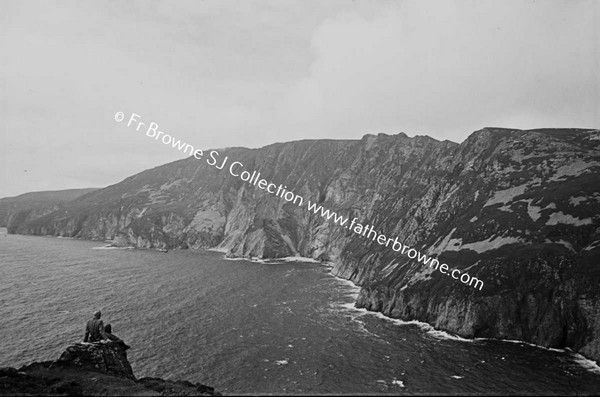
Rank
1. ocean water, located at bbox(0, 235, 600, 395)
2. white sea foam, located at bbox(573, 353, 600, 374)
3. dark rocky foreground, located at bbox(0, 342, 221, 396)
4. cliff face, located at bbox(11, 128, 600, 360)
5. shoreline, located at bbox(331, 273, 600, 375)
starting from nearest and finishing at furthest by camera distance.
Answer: dark rocky foreground, located at bbox(0, 342, 221, 396) < ocean water, located at bbox(0, 235, 600, 395) < white sea foam, located at bbox(573, 353, 600, 374) < shoreline, located at bbox(331, 273, 600, 375) < cliff face, located at bbox(11, 128, 600, 360)

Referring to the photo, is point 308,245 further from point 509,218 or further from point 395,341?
point 395,341

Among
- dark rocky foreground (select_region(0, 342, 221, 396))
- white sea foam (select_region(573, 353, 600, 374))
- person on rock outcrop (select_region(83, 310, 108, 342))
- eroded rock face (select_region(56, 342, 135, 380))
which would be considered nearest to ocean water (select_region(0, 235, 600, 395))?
white sea foam (select_region(573, 353, 600, 374))

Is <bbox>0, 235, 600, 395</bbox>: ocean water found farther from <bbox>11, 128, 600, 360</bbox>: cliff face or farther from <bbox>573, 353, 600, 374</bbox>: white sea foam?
<bbox>11, 128, 600, 360</bbox>: cliff face

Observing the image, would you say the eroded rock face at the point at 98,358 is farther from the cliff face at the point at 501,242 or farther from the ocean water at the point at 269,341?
the cliff face at the point at 501,242

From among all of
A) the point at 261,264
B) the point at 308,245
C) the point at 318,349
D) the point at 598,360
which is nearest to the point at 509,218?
the point at 598,360

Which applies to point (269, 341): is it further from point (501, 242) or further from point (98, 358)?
point (501, 242)

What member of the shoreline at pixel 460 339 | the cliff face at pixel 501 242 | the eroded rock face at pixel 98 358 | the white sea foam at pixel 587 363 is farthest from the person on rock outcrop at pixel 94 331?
the white sea foam at pixel 587 363

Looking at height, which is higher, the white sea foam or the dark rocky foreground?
the dark rocky foreground
